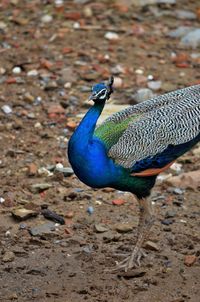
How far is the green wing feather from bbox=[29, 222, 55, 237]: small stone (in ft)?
2.51

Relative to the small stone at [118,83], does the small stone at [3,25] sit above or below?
below

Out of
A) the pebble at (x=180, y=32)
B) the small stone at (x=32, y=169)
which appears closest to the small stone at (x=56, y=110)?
the small stone at (x=32, y=169)

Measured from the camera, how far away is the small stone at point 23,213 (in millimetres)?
5078

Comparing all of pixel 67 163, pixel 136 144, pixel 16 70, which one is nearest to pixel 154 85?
pixel 16 70

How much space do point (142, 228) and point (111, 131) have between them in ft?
1.96

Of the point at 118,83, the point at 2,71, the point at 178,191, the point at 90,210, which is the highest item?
the point at 90,210

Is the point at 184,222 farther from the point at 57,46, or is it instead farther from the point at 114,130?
the point at 57,46

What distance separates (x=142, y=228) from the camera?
472 cm

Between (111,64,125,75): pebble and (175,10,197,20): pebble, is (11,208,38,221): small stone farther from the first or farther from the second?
(175,10,197,20): pebble

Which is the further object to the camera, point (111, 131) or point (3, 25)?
point (3, 25)

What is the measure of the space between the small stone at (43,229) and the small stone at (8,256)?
25cm

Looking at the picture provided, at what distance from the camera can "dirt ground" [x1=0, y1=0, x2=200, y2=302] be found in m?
4.53

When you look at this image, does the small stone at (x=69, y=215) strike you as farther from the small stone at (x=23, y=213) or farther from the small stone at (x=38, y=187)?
the small stone at (x=38, y=187)

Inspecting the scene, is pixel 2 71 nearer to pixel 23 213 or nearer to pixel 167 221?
pixel 23 213
